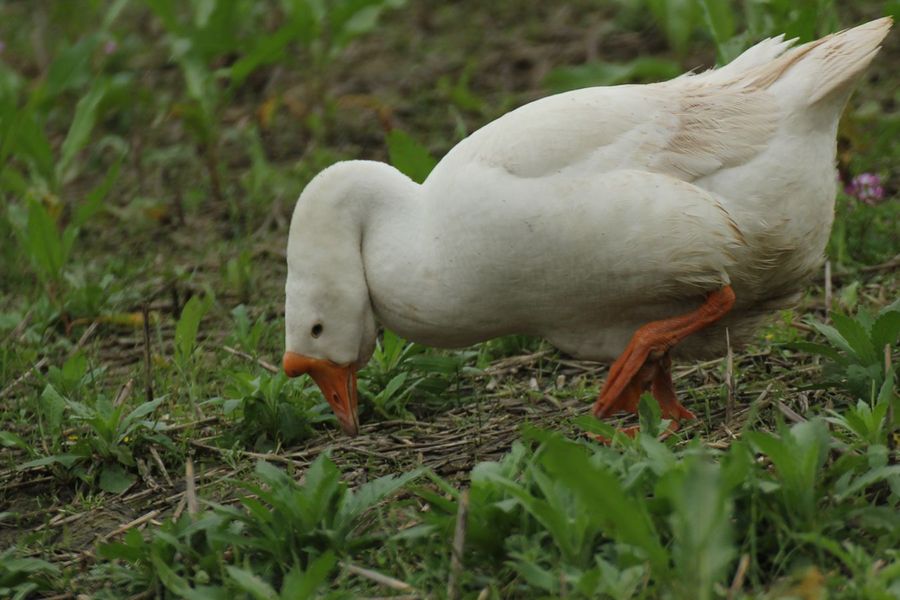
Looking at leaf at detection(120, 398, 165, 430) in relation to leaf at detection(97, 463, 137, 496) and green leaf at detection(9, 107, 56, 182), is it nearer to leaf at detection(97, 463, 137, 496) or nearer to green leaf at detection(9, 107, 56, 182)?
leaf at detection(97, 463, 137, 496)

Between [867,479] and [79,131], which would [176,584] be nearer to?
[867,479]

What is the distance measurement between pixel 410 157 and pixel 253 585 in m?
2.83

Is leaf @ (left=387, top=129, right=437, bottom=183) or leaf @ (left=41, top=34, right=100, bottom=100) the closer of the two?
leaf @ (left=387, top=129, right=437, bottom=183)

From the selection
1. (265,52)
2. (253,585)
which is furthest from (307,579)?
(265,52)

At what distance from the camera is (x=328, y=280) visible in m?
4.77

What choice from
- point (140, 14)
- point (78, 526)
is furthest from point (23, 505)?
point (140, 14)

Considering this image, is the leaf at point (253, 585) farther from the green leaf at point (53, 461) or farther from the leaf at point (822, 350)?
the leaf at point (822, 350)

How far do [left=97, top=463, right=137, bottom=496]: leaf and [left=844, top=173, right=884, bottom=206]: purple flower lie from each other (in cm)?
358

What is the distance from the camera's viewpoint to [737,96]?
469 cm

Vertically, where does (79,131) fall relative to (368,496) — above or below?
above

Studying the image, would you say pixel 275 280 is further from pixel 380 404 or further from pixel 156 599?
pixel 156 599

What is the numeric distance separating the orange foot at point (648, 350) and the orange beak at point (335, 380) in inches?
36.0

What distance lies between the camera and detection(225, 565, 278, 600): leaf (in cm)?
A: 358

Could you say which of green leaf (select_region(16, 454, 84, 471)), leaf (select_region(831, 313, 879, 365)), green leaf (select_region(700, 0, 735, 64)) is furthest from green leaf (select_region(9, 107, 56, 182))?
leaf (select_region(831, 313, 879, 365))
